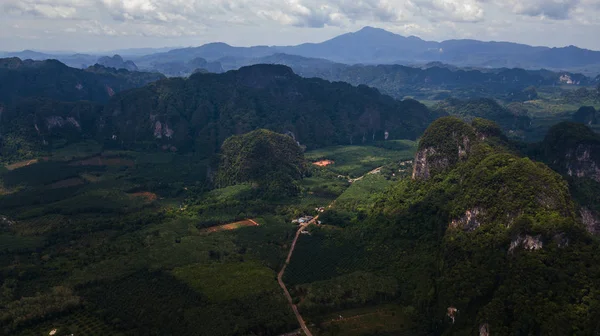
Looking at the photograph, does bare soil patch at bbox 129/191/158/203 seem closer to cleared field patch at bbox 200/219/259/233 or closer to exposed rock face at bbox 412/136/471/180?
cleared field patch at bbox 200/219/259/233

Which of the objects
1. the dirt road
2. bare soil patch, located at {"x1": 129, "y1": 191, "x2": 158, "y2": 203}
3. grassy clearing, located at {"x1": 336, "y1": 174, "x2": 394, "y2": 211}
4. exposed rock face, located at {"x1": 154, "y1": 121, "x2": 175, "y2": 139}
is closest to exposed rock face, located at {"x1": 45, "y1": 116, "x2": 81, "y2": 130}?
exposed rock face, located at {"x1": 154, "y1": 121, "x2": 175, "y2": 139}

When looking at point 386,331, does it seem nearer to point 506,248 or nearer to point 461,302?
point 461,302

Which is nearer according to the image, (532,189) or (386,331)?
(386,331)

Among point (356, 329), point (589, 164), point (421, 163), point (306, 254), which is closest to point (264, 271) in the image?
point (306, 254)

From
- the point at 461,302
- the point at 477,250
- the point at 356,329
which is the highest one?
the point at 477,250

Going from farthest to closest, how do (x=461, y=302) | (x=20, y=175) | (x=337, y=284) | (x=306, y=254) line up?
(x=20, y=175) → (x=306, y=254) → (x=337, y=284) → (x=461, y=302)

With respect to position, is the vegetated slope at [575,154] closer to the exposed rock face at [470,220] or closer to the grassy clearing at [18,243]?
the exposed rock face at [470,220]
